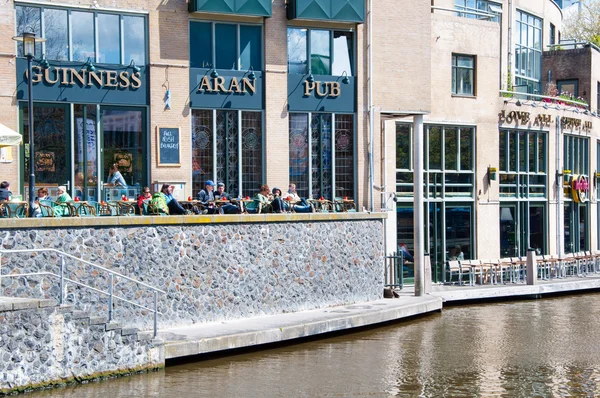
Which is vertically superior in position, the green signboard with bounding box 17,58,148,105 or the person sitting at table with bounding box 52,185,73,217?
the green signboard with bounding box 17,58,148,105

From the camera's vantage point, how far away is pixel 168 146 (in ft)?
92.7

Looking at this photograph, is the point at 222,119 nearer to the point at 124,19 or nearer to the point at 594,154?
the point at 124,19

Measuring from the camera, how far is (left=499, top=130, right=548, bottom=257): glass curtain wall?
38531 mm

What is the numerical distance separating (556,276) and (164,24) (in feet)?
59.6

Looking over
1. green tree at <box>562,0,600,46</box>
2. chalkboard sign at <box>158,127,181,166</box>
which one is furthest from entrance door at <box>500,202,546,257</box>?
green tree at <box>562,0,600,46</box>

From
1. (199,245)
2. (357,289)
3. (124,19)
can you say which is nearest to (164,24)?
(124,19)

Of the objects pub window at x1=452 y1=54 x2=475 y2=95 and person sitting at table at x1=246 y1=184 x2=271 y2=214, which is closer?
person sitting at table at x1=246 y1=184 x2=271 y2=214

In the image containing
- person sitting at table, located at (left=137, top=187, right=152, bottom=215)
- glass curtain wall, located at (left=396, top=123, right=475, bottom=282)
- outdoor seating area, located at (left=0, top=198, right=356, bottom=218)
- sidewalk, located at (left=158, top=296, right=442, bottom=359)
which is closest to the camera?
sidewalk, located at (left=158, top=296, right=442, bottom=359)

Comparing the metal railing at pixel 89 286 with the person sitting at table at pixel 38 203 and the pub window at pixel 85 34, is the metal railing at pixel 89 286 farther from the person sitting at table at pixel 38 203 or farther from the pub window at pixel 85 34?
the pub window at pixel 85 34

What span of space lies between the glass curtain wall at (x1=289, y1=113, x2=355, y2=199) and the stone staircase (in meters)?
11.4

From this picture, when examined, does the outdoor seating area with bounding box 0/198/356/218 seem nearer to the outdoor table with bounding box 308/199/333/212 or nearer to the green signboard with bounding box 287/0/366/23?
the outdoor table with bounding box 308/199/333/212

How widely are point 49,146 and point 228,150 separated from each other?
18.0ft

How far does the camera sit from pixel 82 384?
18906 mm

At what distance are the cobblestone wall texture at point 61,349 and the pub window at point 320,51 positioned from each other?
43.6ft
